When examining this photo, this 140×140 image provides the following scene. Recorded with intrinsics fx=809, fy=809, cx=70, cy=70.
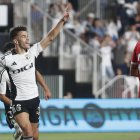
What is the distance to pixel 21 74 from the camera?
44.1 feet

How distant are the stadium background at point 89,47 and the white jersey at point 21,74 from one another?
8.27 m

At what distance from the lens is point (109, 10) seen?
2872 centimetres

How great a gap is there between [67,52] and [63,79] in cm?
89

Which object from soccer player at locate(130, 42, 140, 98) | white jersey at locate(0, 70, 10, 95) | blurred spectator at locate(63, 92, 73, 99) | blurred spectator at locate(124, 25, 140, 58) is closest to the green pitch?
blurred spectator at locate(63, 92, 73, 99)

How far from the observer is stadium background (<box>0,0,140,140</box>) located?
930 inches

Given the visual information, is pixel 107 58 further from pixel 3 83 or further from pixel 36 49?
pixel 36 49

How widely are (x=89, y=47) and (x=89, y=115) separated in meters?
4.67

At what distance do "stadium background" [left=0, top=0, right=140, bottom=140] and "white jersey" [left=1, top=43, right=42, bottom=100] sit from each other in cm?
827

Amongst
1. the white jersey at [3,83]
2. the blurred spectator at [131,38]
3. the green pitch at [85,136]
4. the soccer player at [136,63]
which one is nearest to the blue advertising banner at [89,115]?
the green pitch at [85,136]

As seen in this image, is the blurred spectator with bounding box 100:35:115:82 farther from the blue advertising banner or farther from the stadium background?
the blue advertising banner

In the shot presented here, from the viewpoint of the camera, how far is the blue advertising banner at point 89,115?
21312 mm

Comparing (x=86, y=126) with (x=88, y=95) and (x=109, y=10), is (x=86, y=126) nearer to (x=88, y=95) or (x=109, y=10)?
(x=88, y=95)

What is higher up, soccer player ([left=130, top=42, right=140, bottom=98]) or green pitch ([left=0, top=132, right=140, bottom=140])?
soccer player ([left=130, top=42, right=140, bottom=98])

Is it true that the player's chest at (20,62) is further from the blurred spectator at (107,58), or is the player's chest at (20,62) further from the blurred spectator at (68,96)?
the blurred spectator at (107,58)
